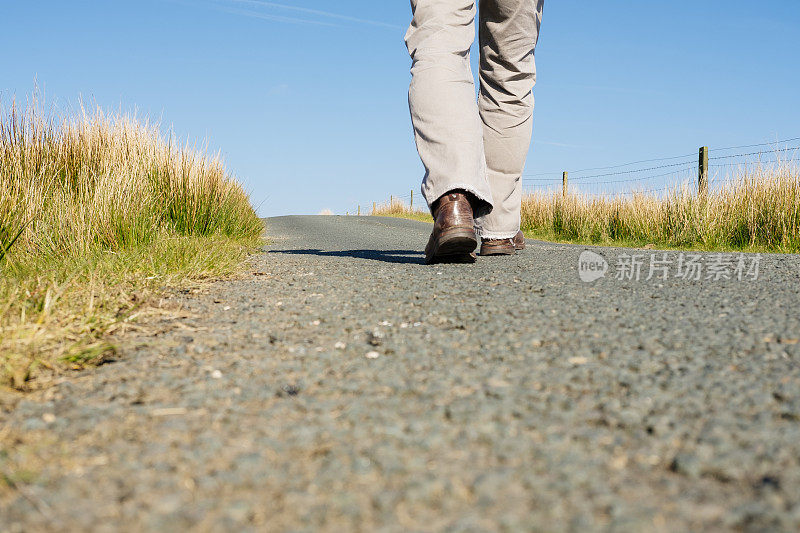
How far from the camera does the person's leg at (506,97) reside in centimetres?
287

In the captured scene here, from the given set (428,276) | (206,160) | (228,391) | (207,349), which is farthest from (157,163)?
(228,391)

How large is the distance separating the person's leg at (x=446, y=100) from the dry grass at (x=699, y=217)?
14.9 feet

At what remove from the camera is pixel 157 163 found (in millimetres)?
4121

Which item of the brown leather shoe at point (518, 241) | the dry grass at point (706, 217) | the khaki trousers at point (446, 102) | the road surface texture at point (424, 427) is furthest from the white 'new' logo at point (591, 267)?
the dry grass at point (706, 217)

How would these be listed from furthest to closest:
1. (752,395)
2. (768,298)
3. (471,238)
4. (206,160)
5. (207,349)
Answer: (206,160)
(471,238)
(768,298)
(207,349)
(752,395)

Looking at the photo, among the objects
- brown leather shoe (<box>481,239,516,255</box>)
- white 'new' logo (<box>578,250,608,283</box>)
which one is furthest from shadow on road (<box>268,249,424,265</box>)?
white 'new' logo (<box>578,250,608,283</box>)

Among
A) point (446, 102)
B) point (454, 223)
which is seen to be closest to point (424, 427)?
point (454, 223)

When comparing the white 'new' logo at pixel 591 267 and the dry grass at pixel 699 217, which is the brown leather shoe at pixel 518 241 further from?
the dry grass at pixel 699 217

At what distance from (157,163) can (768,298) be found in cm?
360

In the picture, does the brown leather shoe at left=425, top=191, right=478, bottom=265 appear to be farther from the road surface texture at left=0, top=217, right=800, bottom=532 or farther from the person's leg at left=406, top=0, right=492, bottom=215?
the road surface texture at left=0, top=217, right=800, bottom=532

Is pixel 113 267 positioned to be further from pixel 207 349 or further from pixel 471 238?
pixel 471 238

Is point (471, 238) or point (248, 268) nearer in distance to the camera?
point (471, 238)

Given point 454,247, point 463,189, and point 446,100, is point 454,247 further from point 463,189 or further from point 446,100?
point 446,100

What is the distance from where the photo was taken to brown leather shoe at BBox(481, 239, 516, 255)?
10.5 ft
